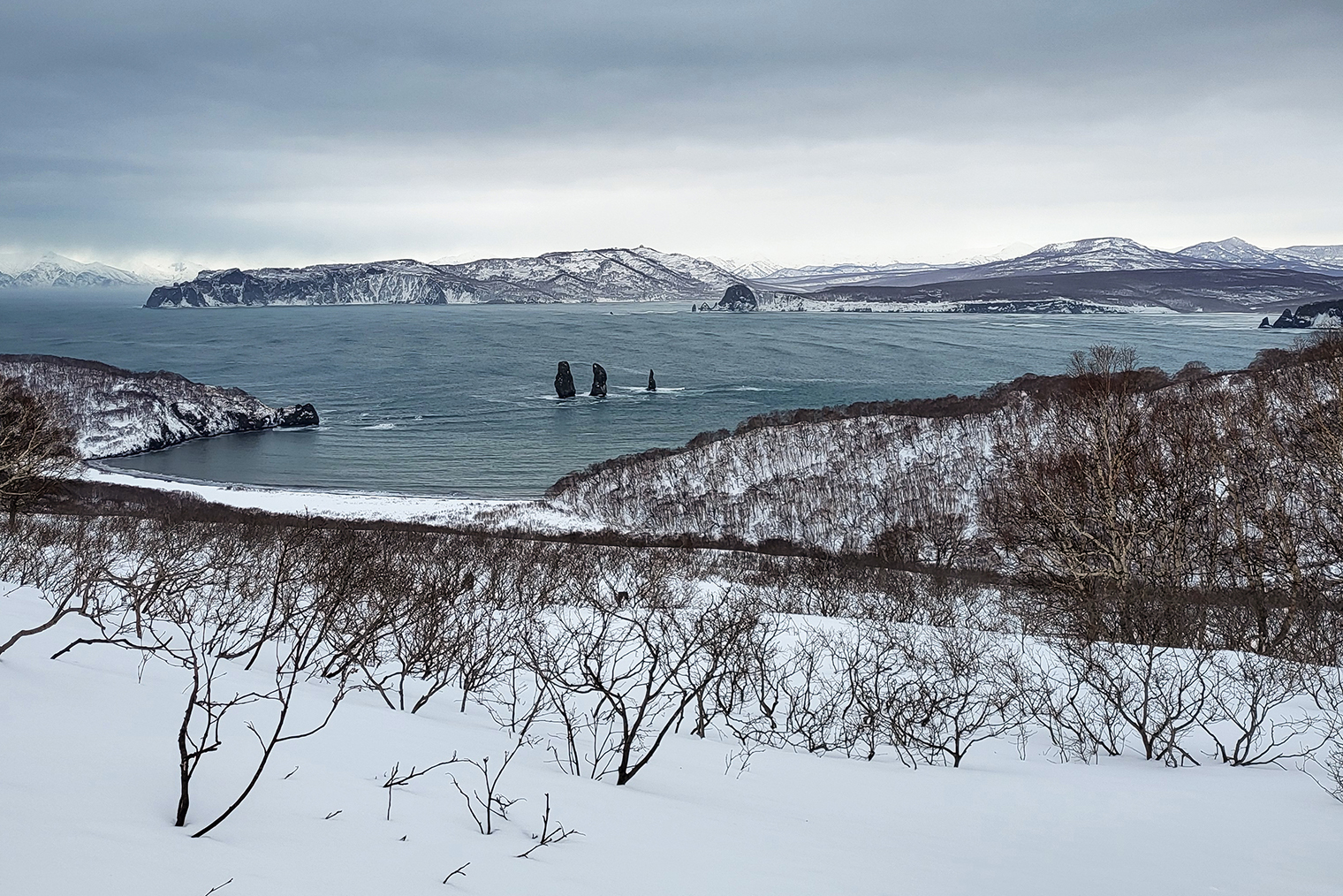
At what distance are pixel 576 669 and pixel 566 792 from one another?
9503 mm

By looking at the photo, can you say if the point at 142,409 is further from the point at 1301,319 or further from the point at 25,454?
the point at 1301,319

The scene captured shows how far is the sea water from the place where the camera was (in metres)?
62.7

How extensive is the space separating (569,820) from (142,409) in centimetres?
8487

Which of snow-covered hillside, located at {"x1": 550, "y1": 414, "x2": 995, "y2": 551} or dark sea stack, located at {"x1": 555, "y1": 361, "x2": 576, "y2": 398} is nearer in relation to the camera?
snow-covered hillside, located at {"x1": 550, "y1": 414, "x2": 995, "y2": 551}

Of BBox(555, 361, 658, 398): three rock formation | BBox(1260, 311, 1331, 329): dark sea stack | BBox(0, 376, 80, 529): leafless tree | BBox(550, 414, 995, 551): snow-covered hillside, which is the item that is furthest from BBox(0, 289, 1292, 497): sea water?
BBox(0, 376, 80, 529): leafless tree

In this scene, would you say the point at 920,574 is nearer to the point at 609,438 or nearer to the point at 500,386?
the point at 609,438

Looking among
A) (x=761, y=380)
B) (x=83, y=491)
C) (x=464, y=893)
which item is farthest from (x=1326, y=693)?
(x=761, y=380)

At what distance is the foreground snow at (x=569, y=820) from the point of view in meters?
3.49

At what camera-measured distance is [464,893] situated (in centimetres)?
369

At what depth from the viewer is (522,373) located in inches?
4215

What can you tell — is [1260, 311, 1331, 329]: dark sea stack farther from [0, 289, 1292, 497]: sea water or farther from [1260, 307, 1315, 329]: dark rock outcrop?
[0, 289, 1292, 497]: sea water

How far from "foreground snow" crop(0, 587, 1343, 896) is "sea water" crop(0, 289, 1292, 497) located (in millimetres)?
45534

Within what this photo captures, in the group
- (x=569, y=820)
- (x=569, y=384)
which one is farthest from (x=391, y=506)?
(x=569, y=384)

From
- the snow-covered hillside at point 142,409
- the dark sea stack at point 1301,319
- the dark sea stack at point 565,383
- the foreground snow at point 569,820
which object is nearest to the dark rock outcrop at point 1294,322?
the dark sea stack at point 1301,319
